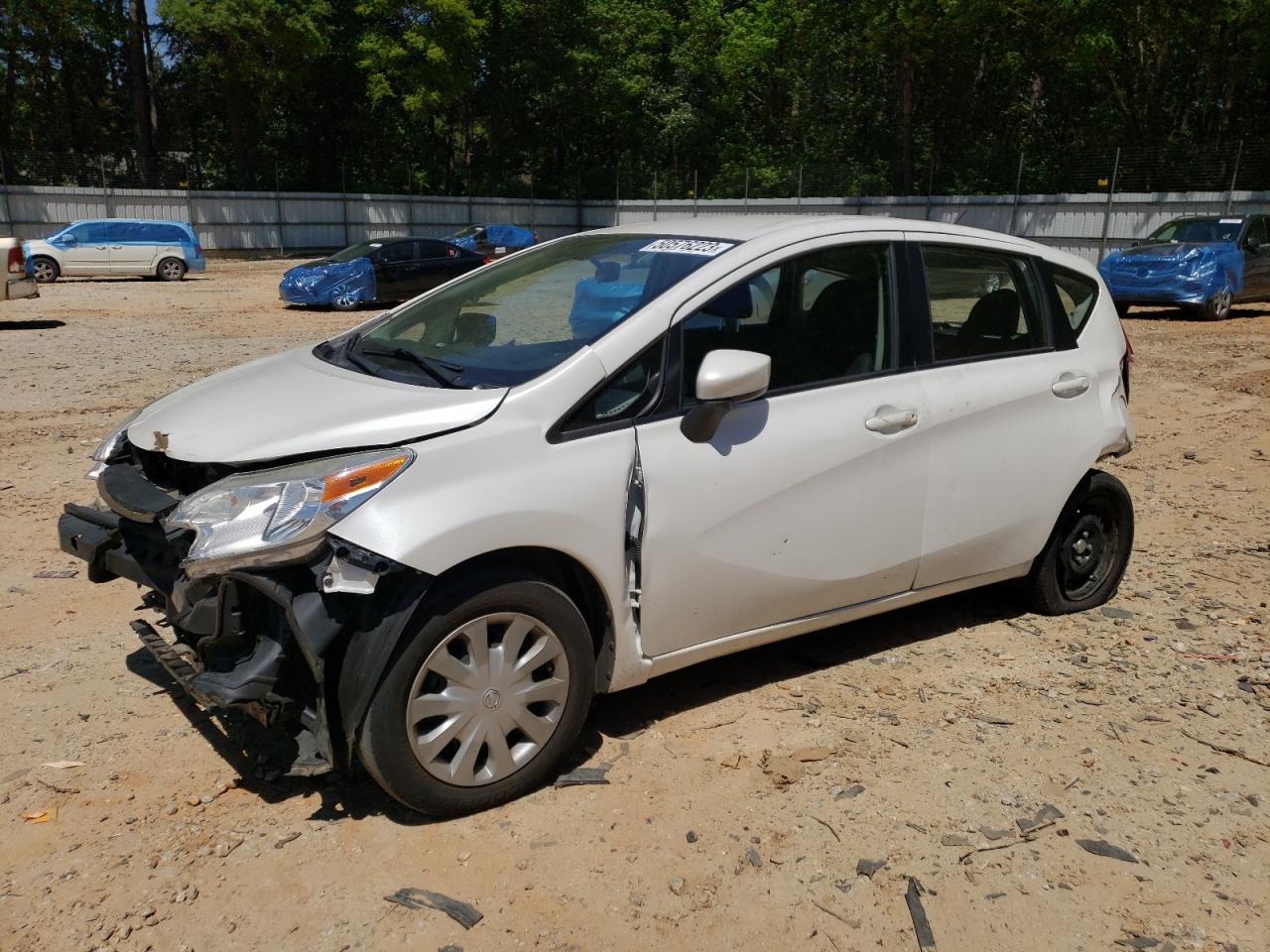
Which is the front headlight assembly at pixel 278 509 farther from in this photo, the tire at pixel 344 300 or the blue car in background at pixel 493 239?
the blue car in background at pixel 493 239

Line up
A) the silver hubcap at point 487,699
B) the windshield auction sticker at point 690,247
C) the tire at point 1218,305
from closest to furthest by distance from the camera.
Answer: the silver hubcap at point 487,699
the windshield auction sticker at point 690,247
the tire at point 1218,305

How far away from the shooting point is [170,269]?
26422 millimetres

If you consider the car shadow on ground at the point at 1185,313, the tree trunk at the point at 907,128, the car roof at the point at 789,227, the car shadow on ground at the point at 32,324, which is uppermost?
the tree trunk at the point at 907,128

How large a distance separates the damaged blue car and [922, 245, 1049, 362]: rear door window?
15.7m

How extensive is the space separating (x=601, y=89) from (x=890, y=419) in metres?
44.3

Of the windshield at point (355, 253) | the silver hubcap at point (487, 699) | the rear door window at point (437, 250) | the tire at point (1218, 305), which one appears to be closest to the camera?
the silver hubcap at point (487, 699)

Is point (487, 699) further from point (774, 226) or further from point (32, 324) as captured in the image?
point (32, 324)

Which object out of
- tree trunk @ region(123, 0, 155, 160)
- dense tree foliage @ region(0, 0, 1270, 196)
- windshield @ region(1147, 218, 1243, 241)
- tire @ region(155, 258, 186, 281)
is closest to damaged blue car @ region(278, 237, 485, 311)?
tire @ region(155, 258, 186, 281)

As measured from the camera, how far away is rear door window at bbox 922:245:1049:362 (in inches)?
172

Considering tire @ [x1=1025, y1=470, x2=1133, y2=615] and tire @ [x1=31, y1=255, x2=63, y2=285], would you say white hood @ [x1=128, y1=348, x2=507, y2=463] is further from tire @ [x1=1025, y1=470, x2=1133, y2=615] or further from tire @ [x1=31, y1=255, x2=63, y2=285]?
tire @ [x1=31, y1=255, x2=63, y2=285]

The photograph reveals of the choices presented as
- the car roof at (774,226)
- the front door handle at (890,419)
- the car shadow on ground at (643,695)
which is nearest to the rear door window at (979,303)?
the car roof at (774,226)

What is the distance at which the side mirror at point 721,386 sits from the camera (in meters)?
3.53

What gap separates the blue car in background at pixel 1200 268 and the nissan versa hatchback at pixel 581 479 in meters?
14.6

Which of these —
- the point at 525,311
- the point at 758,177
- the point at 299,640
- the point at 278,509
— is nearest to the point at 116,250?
the point at 758,177
